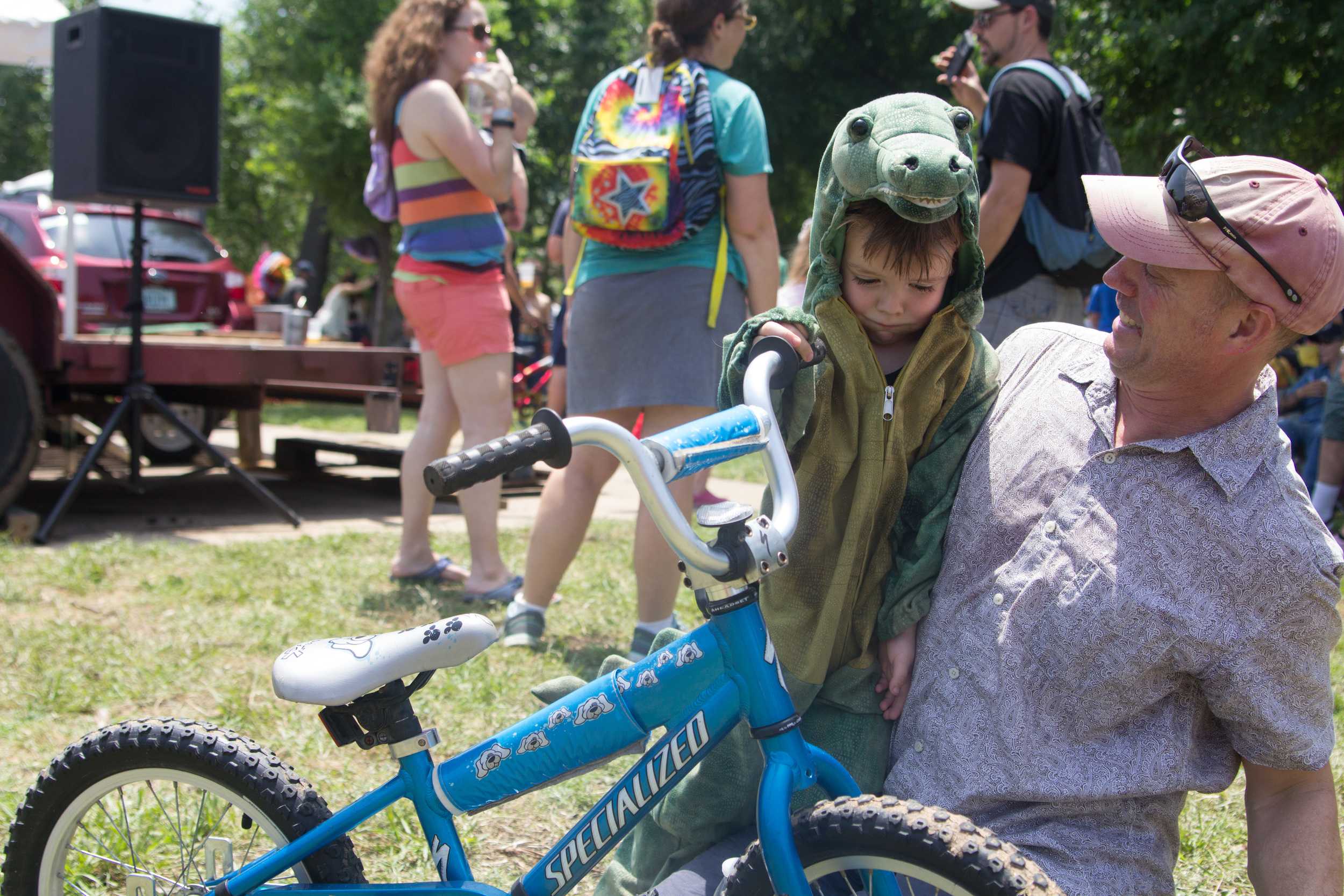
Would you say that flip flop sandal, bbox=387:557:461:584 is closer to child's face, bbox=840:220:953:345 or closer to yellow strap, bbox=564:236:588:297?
yellow strap, bbox=564:236:588:297

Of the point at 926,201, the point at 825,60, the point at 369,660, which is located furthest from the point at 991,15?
the point at 825,60

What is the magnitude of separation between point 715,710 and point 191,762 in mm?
862

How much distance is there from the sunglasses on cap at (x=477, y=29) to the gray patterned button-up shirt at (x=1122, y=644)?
3.02 metres

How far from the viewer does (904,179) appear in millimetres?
1573

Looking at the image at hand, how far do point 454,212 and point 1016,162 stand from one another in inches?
72.6

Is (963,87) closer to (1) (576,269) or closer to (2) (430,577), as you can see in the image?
(1) (576,269)

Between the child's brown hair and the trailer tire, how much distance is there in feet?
15.0

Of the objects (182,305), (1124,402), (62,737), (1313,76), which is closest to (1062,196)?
(1124,402)

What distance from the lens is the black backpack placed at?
3414 millimetres

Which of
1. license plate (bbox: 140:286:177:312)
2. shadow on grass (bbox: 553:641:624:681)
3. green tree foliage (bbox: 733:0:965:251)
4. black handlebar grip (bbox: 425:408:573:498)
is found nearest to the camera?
black handlebar grip (bbox: 425:408:573:498)

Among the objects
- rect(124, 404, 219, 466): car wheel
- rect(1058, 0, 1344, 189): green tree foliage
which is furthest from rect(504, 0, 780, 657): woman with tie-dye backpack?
rect(1058, 0, 1344, 189): green tree foliage

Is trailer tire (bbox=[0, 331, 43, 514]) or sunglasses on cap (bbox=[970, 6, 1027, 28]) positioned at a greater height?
sunglasses on cap (bbox=[970, 6, 1027, 28])

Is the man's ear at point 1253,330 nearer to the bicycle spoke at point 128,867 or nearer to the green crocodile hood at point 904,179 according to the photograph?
the green crocodile hood at point 904,179

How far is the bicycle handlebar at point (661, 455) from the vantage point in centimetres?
130
